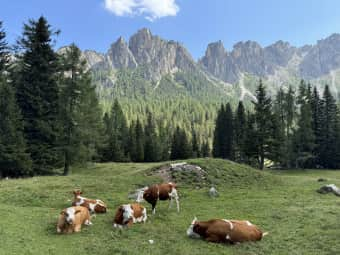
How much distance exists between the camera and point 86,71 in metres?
38.5

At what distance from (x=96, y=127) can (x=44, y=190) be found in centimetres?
2120

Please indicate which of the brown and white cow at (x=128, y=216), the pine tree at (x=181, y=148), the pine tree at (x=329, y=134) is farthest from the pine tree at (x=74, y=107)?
the pine tree at (x=329, y=134)

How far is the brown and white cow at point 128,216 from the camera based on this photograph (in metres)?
13.2

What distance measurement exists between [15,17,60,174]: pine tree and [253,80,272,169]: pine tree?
3187 centimetres

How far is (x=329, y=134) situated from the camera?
59.5 metres

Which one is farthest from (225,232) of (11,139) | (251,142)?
(251,142)

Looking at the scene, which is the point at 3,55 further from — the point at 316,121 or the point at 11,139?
the point at 316,121

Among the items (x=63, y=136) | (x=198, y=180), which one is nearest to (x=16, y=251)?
(x=198, y=180)

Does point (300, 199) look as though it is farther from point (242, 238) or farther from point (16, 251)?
point (16, 251)

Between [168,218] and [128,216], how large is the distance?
227 cm

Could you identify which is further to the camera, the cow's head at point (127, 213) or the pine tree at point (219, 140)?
the pine tree at point (219, 140)

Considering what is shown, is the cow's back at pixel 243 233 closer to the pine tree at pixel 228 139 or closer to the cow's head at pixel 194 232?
the cow's head at pixel 194 232

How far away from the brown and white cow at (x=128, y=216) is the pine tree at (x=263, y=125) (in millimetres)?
40911

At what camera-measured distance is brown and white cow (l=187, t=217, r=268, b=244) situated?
11.6 m
